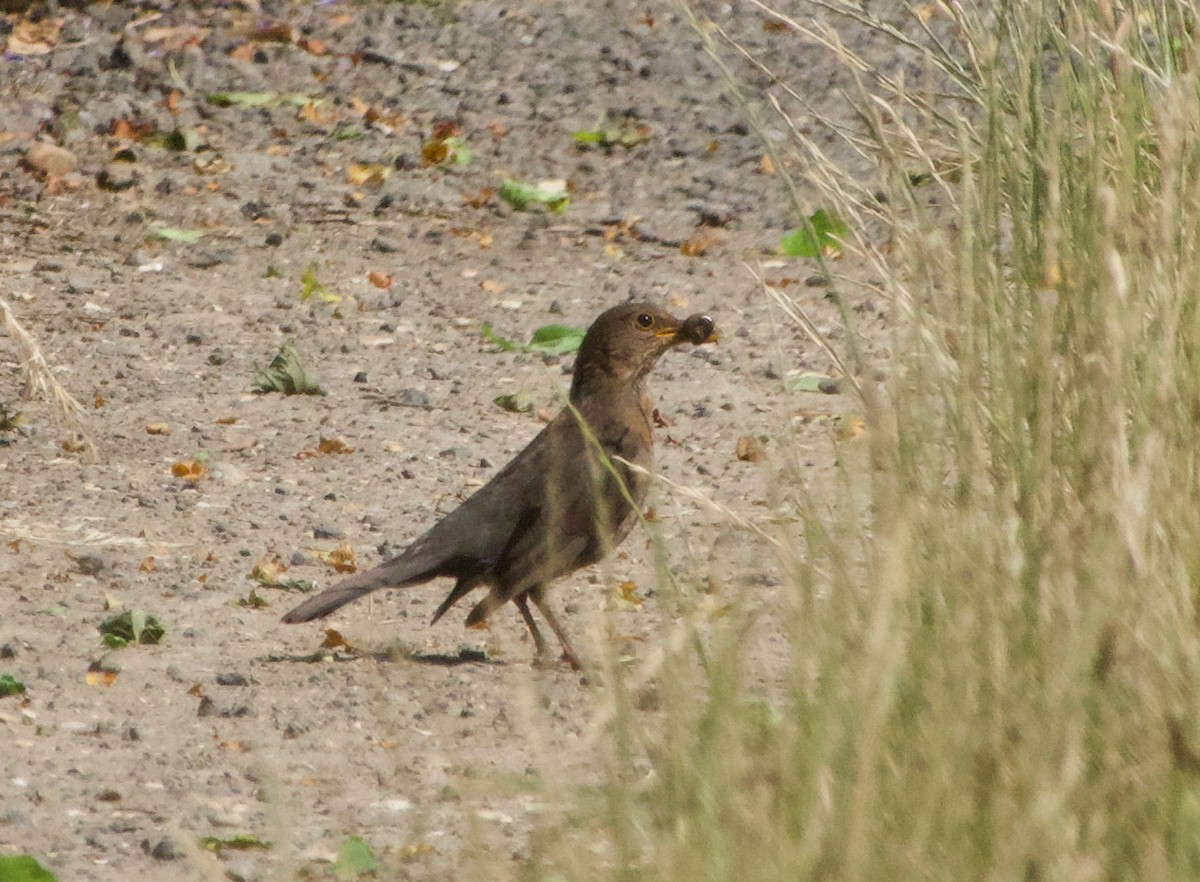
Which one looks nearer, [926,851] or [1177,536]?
[926,851]

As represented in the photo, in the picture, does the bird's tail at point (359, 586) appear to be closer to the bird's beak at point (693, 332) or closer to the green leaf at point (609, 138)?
the bird's beak at point (693, 332)

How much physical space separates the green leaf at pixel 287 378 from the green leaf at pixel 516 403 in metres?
0.66

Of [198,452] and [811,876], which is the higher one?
[811,876]

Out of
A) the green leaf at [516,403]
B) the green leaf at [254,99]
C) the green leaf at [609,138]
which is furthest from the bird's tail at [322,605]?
the green leaf at [254,99]

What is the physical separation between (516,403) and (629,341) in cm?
147

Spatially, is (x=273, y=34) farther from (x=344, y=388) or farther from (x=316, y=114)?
(x=344, y=388)

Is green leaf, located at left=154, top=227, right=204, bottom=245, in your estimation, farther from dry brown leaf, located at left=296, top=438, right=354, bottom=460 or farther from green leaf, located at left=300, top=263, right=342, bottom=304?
dry brown leaf, located at left=296, top=438, right=354, bottom=460

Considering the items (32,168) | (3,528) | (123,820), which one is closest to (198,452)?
(3,528)

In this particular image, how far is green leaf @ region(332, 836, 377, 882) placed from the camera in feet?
11.1

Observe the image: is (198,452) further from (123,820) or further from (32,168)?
(32,168)

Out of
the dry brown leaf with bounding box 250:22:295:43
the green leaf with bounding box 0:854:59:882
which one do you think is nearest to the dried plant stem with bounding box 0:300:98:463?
the green leaf with bounding box 0:854:59:882

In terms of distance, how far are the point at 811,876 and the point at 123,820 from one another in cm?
208

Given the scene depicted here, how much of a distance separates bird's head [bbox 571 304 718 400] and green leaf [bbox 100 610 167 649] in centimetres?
144

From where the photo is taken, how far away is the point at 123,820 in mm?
3838
